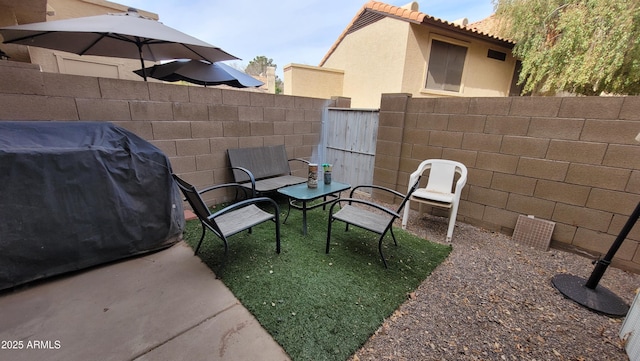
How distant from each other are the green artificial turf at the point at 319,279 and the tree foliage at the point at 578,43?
5.67 metres

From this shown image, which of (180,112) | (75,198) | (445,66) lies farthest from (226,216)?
(445,66)

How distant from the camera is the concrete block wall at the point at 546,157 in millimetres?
2371

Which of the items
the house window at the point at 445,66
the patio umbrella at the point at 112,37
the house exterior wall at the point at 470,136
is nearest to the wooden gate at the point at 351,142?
the house exterior wall at the point at 470,136

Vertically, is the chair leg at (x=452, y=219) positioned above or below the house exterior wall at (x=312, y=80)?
below

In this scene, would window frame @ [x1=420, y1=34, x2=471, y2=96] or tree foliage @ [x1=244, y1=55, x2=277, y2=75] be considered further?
tree foliage @ [x1=244, y1=55, x2=277, y2=75]

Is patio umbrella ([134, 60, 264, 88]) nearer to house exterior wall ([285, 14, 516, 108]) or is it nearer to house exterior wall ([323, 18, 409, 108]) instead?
house exterior wall ([285, 14, 516, 108])

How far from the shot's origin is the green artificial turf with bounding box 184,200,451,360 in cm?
164

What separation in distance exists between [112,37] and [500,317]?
4.95 meters

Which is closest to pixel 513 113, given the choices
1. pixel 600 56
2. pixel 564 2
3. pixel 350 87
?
pixel 600 56

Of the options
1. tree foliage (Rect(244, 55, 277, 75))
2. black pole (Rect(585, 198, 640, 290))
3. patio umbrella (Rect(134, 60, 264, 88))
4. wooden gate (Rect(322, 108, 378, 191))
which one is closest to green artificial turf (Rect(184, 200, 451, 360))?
black pole (Rect(585, 198, 640, 290))

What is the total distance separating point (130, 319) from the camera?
1724 mm

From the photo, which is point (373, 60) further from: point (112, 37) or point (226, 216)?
point (226, 216)

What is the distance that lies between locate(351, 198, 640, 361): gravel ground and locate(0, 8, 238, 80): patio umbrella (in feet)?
11.1

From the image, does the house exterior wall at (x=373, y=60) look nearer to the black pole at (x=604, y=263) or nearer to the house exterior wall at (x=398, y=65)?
the house exterior wall at (x=398, y=65)
